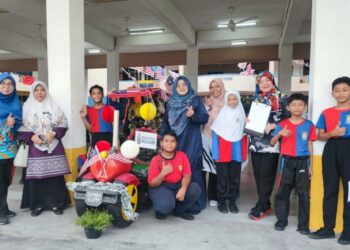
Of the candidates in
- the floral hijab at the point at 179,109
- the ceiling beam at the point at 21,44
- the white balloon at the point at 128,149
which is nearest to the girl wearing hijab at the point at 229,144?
the floral hijab at the point at 179,109

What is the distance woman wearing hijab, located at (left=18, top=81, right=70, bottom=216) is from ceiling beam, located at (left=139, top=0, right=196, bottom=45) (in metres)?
3.15

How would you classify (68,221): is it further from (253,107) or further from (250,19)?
(250,19)

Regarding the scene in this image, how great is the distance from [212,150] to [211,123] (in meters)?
0.31

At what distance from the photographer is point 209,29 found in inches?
364

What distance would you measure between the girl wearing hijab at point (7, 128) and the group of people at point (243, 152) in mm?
1352

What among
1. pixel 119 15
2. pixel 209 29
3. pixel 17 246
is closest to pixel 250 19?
pixel 209 29

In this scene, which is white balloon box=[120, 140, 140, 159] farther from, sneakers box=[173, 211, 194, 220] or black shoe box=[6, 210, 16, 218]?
black shoe box=[6, 210, 16, 218]

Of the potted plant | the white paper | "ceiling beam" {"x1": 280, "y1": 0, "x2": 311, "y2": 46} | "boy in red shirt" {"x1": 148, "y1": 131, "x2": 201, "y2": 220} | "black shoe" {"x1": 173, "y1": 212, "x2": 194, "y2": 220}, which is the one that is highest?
"ceiling beam" {"x1": 280, "y1": 0, "x2": 311, "y2": 46}

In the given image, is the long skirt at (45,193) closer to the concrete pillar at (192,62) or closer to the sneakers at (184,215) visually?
the sneakers at (184,215)

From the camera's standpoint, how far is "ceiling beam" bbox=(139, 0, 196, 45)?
6.05 meters

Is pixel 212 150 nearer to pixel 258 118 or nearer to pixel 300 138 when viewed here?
pixel 258 118

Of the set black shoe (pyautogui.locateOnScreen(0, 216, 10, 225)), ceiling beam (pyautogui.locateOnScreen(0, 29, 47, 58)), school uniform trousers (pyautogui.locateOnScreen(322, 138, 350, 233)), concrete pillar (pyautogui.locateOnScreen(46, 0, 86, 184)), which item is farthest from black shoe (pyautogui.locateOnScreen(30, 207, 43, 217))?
ceiling beam (pyautogui.locateOnScreen(0, 29, 47, 58))

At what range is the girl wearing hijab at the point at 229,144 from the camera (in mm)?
3260

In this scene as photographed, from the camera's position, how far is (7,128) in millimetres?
3088
